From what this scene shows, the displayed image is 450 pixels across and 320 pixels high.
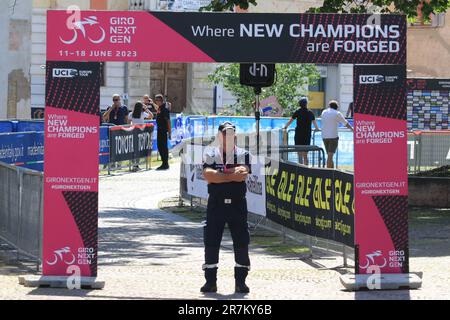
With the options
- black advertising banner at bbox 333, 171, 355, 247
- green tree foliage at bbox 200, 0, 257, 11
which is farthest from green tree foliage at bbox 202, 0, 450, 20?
black advertising banner at bbox 333, 171, 355, 247

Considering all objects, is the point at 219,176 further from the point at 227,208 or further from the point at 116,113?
the point at 116,113

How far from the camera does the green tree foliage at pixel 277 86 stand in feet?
150

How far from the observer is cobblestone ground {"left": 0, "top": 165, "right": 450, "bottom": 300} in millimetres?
12797

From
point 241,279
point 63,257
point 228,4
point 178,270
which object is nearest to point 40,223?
point 63,257

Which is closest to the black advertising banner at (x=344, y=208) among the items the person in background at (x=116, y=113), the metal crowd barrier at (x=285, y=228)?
the metal crowd barrier at (x=285, y=228)

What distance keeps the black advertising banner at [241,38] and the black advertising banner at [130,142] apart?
57.4ft

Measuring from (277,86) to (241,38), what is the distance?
32903 millimetres

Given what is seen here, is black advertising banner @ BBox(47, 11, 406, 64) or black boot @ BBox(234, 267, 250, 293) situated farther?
black advertising banner @ BBox(47, 11, 406, 64)

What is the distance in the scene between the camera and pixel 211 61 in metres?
13.3

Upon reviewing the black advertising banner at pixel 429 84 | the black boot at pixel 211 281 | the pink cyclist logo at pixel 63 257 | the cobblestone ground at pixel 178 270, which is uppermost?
the black advertising banner at pixel 429 84

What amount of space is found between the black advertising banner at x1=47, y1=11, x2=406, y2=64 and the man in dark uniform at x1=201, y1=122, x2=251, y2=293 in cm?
95

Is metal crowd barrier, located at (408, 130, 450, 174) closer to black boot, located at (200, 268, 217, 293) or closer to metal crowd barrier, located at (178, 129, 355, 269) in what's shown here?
metal crowd barrier, located at (178, 129, 355, 269)

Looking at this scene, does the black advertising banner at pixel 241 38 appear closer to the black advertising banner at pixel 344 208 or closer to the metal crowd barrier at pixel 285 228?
the black advertising banner at pixel 344 208

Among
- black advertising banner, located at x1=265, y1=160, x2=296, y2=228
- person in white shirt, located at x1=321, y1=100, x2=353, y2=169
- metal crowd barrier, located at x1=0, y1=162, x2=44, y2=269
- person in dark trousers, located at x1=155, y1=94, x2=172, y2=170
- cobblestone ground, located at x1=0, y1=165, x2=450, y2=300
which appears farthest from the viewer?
person in dark trousers, located at x1=155, y1=94, x2=172, y2=170
